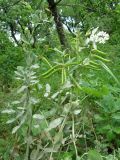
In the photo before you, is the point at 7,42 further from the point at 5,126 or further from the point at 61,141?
the point at 61,141

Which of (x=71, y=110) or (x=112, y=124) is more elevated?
(x=71, y=110)

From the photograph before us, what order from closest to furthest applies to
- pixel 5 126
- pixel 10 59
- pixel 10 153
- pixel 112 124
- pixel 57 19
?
pixel 10 153
pixel 112 124
pixel 5 126
pixel 57 19
pixel 10 59

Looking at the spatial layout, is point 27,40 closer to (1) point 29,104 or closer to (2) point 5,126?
(1) point 29,104

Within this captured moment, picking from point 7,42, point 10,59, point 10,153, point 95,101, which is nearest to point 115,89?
point 95,101

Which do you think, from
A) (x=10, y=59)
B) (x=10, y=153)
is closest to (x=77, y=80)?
(x=10, y=153)

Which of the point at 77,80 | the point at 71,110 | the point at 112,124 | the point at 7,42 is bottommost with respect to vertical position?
the point at 7,42

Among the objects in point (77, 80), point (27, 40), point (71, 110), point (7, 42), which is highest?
point (27, 40)

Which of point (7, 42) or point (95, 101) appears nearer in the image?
point (95, 101)

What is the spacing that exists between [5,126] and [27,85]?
1655 millimetres

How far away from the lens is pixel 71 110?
6.42ft

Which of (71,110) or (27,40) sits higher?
(27,40)

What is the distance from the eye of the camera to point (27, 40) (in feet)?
6.52

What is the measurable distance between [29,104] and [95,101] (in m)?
1.40

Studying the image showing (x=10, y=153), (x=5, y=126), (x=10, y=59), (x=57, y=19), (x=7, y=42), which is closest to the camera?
(x=10, y=153)
